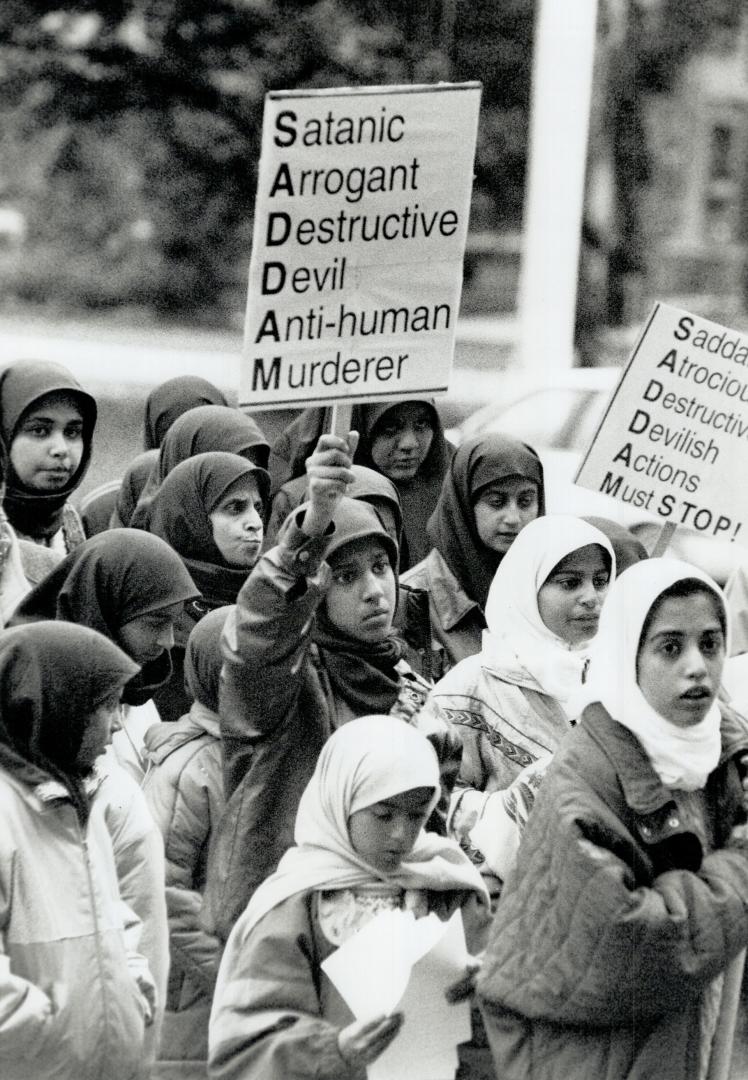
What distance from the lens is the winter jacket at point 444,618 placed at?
6.51 meters

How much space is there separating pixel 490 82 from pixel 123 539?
19643 mm

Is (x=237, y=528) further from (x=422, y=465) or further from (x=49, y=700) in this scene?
(x=49, y=700)

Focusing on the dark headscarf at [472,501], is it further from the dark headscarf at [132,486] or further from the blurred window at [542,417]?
the blurred window at [542,417]

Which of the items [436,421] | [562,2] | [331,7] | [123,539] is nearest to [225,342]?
[331,7]

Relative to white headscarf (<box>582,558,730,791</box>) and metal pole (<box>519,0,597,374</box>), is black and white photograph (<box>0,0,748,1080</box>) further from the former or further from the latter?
metal pole (<box>519,0,597,374</box>)

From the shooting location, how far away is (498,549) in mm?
6773

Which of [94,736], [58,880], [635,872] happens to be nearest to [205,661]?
[94,736]

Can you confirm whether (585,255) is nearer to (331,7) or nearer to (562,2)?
(331,7)

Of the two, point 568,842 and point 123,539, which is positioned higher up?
point 123,539

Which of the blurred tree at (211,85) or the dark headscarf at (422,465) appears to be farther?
the blurred tree at (211,85)

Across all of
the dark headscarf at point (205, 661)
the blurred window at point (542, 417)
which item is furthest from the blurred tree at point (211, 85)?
the dark headscarf at point (205, 661)

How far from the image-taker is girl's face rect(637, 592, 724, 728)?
4.63 metres

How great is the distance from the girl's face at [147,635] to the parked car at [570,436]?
14.8 ft

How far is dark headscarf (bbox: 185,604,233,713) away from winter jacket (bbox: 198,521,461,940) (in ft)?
0.80
